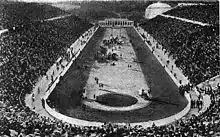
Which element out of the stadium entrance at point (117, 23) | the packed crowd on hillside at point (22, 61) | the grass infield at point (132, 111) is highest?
the packed crowd on hillside at point (22, 61)

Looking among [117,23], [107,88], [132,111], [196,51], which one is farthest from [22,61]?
[117,23]

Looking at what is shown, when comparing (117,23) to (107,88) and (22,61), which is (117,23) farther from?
(107,88)

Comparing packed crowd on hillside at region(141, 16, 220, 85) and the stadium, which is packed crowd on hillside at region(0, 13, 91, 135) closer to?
the stadium

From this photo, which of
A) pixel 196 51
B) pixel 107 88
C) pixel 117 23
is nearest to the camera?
pixel 107 88

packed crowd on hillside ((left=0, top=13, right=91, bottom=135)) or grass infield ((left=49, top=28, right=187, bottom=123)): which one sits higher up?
packed crowd on hillside ((left=0, top=13, right=91, bottom=135))

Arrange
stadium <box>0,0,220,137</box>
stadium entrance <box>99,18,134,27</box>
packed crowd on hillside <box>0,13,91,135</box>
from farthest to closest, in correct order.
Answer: stadium entrance <box>99,18,134,27</box>, packed crowd on hillside <box>0,13,91,135</box>, stadium <box>0,0,220,137</box>

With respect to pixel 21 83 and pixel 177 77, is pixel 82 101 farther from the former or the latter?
pixel 177 77

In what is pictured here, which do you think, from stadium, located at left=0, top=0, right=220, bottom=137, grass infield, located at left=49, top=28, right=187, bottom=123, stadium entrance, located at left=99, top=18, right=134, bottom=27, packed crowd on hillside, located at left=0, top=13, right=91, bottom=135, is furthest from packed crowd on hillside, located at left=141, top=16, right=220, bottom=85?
stadium entrance, located at left=99, top=18, right=134, bottom=27

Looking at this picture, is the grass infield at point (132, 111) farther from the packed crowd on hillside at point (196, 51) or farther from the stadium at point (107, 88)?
the packed crowd on hillside at point (196, 51)

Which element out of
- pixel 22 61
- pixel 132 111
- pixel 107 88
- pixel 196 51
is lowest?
pixel 107 88

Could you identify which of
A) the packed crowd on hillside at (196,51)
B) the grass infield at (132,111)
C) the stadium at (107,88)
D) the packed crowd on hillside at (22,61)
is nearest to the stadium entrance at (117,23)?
the packed crowd on hillside at (196,51)

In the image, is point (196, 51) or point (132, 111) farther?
point (196, 51)

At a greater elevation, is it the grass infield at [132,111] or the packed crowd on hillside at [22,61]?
the packed crowd on hillside at [22,61]
